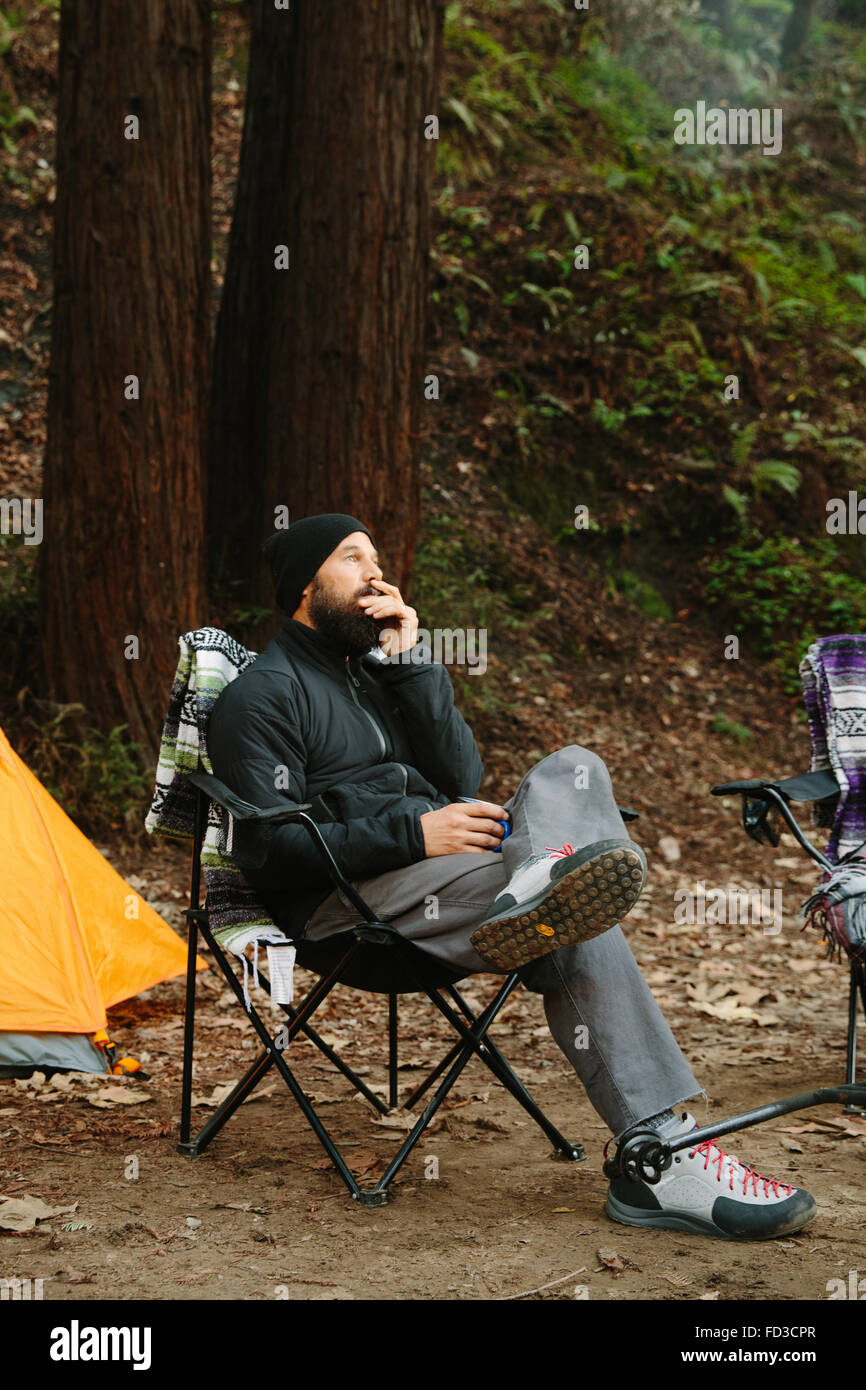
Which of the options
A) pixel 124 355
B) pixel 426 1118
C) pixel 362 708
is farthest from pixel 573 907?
pixel 124 355

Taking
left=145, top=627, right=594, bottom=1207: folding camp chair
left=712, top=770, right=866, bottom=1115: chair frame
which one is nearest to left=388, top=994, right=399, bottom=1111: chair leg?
left=145, top=627, right=594, bottom=1207: folding camp chair

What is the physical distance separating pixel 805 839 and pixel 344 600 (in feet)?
5.33

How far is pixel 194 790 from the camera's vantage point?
3.28 metres

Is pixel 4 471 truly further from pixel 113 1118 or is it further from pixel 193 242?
pixel 113 1118

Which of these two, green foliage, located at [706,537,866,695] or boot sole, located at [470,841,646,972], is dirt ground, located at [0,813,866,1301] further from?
green foliage, located at [706,537,866,695]

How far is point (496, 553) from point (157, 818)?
5.28m

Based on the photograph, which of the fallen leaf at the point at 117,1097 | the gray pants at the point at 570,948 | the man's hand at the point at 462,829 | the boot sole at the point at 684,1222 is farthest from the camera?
the fallen leaf at the point at 117,1097

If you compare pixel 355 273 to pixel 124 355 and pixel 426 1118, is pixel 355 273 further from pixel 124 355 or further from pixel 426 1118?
pixel 426 1118

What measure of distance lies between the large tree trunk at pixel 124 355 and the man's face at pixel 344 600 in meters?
2.32

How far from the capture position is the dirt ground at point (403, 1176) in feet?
7.97

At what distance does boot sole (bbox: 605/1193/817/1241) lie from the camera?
2.61m

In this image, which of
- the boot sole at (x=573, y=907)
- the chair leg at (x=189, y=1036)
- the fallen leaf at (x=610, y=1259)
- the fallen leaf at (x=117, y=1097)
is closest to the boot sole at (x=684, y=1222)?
the fallen leaf at (x=610, y=1259)

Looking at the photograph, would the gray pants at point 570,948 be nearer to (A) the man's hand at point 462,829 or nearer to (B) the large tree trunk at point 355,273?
(A) the man's hand at point 462,829

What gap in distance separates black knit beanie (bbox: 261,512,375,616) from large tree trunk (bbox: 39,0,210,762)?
7.29 ft
